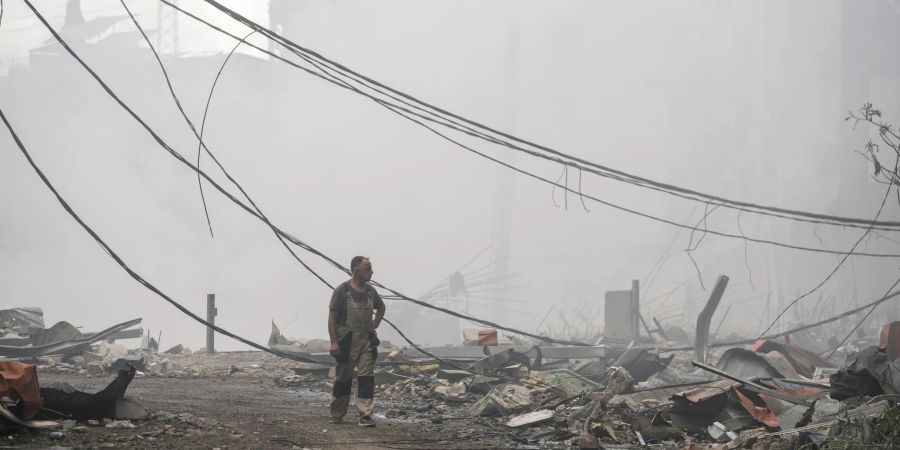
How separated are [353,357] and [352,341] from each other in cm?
16

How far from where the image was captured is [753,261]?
3875cm

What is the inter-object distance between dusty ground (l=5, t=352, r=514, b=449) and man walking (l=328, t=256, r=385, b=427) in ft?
1.02

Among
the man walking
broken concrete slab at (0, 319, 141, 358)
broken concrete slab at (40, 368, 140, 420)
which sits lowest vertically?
broken concrete slab at (0, 319, 141, 358)

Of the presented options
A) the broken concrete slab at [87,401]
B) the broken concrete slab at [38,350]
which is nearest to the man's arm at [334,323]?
the broken concrete slab at [87,401]

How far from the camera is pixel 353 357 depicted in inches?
295

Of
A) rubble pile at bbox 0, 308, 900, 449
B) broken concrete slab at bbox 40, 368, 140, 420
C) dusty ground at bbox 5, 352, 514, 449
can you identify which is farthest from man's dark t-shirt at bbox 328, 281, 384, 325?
broken concrete slab at bbox 40, 368, 140, 420

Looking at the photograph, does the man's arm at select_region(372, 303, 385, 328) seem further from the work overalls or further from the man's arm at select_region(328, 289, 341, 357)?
the man's arm at select_region(328, 289, 341, 357)

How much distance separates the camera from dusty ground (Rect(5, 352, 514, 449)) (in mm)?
5735

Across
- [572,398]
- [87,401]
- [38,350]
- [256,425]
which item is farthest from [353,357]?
[38,350]

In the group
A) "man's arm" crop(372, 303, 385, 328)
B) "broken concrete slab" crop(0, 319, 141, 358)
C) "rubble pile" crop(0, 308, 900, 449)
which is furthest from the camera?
"broken concrete slab" crop(0, 319, 141, 358)

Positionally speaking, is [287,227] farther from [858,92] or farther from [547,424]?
[547,424]

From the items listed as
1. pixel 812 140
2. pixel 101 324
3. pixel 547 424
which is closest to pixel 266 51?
pixel 547 424

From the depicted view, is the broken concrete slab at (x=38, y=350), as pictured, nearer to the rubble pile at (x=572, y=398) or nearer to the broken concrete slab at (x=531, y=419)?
the rubble pile at (x=572, y=398)

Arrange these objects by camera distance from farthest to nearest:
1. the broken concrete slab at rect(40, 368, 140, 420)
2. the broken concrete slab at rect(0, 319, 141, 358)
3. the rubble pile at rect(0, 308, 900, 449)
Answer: the broken concrete slab at rect(0, 319, 141, 358), the broken concrete slab at rect(40, 368, 140, 420), the rubble pile at rect(0, 308, 900, 449)
